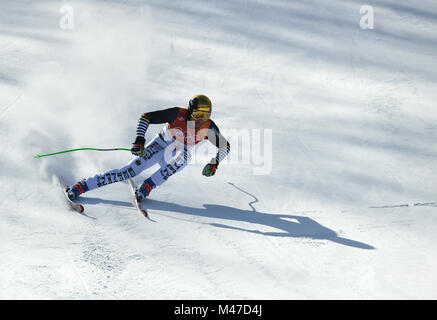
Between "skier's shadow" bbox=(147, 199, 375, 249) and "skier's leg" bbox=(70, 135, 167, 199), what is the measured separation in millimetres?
387

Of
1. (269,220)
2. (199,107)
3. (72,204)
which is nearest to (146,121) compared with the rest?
(199,107)

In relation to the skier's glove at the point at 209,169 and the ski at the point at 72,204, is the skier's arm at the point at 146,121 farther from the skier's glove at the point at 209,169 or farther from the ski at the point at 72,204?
the ski at the point at 72,204

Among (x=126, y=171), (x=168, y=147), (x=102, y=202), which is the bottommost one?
(x=102, y=202)

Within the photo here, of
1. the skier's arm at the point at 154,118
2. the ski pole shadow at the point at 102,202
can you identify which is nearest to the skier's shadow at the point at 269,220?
the ski pole shadow at the point at 102,202

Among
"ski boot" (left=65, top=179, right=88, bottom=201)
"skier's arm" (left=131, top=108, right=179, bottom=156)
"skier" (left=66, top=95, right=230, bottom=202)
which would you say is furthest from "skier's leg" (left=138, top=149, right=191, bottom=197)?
"ski boot" (left=65, top=179, right=88, bottom=201)

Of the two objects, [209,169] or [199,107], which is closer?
[199,107]

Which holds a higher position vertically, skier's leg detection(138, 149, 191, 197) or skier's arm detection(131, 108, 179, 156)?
skier's arm detection(131, 108, 179, 156)

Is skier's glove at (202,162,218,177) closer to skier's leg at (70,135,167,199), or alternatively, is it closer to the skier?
the skier

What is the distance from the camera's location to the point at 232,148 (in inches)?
277

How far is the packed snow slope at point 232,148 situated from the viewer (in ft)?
14.3

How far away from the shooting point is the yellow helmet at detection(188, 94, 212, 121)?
5211 millimetres

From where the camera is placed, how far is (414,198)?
5914 mm

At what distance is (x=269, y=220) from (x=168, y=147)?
1.31 metres

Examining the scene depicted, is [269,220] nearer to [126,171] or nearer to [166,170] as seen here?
[166,170]
